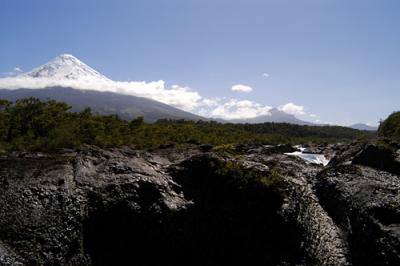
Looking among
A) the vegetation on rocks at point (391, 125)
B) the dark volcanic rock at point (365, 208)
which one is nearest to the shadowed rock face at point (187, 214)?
the dark volcanic rock at point (365, 208)

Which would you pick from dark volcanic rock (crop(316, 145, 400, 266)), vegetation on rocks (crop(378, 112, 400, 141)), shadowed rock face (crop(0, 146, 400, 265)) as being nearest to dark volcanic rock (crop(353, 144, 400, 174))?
dark volcanic rock (crop(316, 145, 400, 266))

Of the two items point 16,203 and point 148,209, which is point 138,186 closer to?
point 148,209

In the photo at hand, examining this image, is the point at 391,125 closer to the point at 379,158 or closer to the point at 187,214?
the point at 379,158

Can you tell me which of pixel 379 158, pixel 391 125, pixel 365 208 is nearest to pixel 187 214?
pixel 365 208

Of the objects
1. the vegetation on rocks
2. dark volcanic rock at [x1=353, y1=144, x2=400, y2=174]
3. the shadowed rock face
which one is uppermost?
the vegetation on rocks

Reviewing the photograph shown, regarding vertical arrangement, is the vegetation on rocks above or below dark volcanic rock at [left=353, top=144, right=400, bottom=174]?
above

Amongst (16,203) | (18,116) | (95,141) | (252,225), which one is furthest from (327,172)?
(18,116)

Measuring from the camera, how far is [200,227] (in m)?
13.9

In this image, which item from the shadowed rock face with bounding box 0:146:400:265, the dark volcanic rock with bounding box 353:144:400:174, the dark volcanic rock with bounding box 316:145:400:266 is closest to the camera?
the dark volcanic rock with bounding box 316:145:400:266

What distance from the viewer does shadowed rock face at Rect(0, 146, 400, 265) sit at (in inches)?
460

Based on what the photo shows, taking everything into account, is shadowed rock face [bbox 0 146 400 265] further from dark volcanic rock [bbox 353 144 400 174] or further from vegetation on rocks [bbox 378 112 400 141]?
vegetation on rocks [bbox 378 112 400 141]

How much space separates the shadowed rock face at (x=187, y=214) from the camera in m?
11.7

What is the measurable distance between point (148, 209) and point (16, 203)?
15.0 feet

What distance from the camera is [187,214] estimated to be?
45.4 ft
